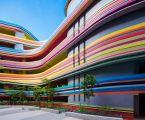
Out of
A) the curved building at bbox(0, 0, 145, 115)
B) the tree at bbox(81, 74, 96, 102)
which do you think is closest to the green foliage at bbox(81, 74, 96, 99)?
the tree at bbox(81, 74, 96, 102)

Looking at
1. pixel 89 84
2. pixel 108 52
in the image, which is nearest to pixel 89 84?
pixel 89 84

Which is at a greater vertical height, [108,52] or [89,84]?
[108,52]

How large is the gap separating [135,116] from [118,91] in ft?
8.49

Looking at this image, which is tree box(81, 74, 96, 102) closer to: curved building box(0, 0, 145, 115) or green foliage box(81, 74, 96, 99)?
green foliage box(81, 74, 96, 99)

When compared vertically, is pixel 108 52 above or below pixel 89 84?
above

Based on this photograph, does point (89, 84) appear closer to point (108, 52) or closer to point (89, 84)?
point (89, 84)

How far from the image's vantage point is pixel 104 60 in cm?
2197

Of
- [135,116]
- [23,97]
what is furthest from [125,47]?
[23,97]

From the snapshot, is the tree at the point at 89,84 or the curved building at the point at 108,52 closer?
the curved building at the point at 108,52

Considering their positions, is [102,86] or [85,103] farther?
[85,103]

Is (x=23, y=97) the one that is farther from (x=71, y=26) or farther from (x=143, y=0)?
(x=143, y=0)

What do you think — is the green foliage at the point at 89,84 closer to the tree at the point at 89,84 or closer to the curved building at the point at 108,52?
the tree at the point at 89,84

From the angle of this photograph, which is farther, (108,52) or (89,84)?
(89,84)

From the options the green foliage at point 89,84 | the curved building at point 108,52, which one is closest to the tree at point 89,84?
the green foliage at point 89,84
